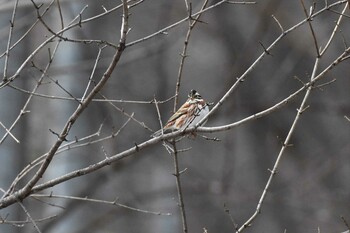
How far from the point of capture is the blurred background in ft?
44.2

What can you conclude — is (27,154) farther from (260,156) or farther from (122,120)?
(260,156)

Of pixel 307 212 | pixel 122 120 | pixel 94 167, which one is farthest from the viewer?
pixel 122 120

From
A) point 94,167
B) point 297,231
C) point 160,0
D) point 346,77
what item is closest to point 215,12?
point 160,0

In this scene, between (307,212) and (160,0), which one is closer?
(307,212)

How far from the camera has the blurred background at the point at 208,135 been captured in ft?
44.2

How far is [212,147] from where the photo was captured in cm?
1642

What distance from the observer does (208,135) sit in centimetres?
1406

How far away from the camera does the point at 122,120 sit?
14.4 metres

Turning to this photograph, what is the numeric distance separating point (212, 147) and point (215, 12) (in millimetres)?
2447

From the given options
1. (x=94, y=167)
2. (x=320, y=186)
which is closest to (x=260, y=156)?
(x=320, y=186)

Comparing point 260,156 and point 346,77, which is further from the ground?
point 346,77

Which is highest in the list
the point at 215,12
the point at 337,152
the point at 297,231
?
the point at 215,12

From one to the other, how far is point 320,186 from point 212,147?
8.63 feet

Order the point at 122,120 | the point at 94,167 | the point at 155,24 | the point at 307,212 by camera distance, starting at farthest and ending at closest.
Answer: the point at 155,24
the point at 122,120
the point at 307,212
the point at 94,167
